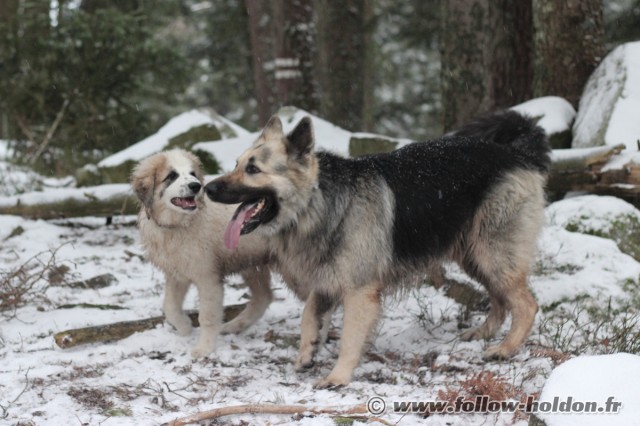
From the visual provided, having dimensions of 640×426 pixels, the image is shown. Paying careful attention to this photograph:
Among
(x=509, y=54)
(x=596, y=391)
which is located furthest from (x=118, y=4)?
(x=596, y=391)

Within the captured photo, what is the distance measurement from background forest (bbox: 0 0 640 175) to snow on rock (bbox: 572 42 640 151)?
0.36 m

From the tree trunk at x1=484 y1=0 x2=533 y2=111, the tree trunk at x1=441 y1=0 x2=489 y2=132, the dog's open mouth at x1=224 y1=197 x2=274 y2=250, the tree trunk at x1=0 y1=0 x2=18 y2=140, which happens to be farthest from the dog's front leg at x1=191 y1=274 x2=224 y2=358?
the tree trunk at x1=0 y1=0 x2=18 y2=140

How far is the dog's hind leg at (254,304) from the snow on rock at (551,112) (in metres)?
3.89

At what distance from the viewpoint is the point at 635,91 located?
7.91 meters

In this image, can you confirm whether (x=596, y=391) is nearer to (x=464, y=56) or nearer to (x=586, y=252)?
Answer: (x=586, y=252)

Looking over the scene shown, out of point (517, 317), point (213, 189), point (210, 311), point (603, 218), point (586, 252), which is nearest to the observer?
point (213, 189)

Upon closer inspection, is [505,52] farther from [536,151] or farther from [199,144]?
[199,144]

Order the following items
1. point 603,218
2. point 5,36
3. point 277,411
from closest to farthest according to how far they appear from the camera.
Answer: point 277,411, point 603,218, point 5,36

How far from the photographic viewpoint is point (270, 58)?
594 inches

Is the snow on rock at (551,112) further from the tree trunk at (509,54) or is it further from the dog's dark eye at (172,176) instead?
the dog's dark eye at (172,176)

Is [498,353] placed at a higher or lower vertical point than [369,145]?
lower

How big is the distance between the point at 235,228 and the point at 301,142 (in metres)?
0.77

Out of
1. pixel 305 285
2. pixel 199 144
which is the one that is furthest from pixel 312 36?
pixel 305 285

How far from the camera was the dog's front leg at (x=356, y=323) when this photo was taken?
4.79 m
